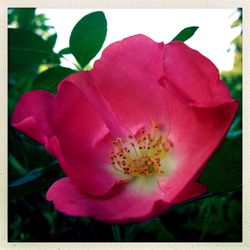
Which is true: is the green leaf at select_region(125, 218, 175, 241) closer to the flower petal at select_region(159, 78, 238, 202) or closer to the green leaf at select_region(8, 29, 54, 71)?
the flower petal at select_region(159, 78, 238, 202)

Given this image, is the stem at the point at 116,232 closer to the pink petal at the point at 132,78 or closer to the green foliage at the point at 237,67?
the pink petal at the point at 132,78

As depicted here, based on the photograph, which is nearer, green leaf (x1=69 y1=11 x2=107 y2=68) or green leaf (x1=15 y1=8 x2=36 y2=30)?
green leaf (x1=69 y1=11 x2=107 y2=68)

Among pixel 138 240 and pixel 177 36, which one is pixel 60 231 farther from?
pixel 177 36

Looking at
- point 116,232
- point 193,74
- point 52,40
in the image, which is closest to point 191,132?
point 193,74

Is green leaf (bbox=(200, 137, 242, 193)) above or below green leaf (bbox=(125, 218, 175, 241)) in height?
above

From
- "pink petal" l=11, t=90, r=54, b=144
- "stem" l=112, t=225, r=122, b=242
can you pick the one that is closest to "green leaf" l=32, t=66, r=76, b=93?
"pink petal" l=11, t=90, r=54, b=144

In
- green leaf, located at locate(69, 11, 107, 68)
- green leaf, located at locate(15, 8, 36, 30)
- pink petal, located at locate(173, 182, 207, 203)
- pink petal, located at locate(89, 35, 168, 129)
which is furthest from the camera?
green leaf, located at locate(15, 8, 36, 30)

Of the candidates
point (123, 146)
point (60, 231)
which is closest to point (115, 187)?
point (123, 146)
